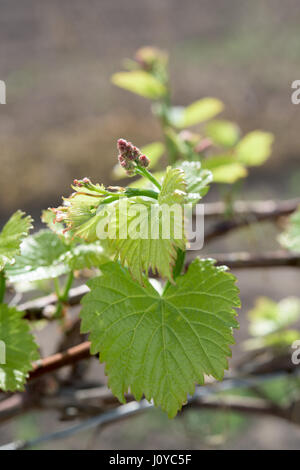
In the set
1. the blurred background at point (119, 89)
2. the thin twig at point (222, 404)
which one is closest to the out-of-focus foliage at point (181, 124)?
the thin twig at point (222, 404)

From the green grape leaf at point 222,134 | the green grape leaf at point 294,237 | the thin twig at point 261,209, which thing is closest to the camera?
the green grape leaf at point 294,237

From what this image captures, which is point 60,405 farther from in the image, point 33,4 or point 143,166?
point 33,4

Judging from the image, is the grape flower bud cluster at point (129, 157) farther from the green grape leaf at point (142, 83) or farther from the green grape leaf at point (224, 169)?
the green grape leaf at point (142, 83)

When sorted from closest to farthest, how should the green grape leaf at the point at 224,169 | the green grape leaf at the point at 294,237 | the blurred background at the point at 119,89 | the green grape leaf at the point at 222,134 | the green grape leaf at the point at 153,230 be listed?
the green grape leaf at the point at 153,230 < the green grape leaf at the point at 294,237 < the green grape leaf at the point at 224,169 < the green grape leaf at the point at 222,134 < the blurred background at the point at 119,89

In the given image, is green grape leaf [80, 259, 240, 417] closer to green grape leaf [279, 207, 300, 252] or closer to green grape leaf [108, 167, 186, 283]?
green grape leaf [108, 167, 186, 283]

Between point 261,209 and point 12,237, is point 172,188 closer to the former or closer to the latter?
point 12,237

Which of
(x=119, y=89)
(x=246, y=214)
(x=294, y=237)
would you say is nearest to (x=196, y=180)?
(x=294, y=237)
